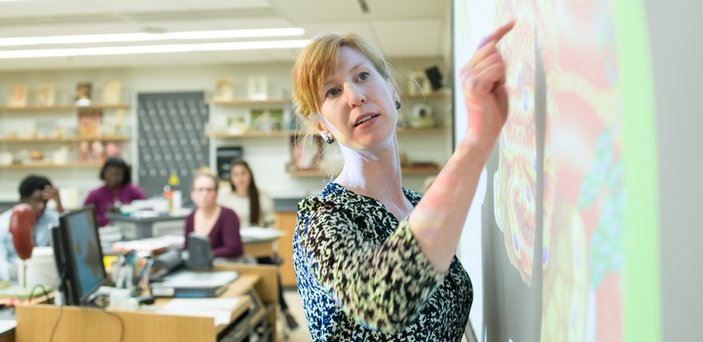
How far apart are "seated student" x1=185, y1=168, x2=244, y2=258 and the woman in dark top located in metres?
2.78

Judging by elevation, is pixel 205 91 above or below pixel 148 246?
above

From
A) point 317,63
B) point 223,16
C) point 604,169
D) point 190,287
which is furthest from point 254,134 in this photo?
point 604,169

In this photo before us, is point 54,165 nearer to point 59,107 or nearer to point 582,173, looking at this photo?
point 59,107

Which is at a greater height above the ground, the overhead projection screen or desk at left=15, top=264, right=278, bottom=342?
the overhead projection screen

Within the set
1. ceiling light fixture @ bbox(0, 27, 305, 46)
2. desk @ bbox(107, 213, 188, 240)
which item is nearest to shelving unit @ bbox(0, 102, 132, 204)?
ceiling light fixture @ bbox(0, 27, 305, 46)

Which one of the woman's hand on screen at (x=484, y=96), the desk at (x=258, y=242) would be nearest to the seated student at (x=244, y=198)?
the desk at (x=258, y=242)

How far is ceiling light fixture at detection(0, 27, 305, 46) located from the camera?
18.5ft

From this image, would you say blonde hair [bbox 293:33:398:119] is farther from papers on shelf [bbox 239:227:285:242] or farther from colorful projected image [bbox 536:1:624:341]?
papers on shelf [bbox 239:227:285:242]

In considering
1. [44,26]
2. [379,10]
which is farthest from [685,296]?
[44,26]

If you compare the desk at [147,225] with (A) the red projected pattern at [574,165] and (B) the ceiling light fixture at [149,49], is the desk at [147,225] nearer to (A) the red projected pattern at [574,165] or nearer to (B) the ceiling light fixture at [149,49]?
(B) the ceiling light fixture at [149,49]

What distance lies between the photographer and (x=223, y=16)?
498 centimetres

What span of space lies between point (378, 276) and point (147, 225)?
4677 millimetres

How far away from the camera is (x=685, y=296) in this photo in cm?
39

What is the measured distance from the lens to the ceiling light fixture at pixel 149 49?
20.6ft
